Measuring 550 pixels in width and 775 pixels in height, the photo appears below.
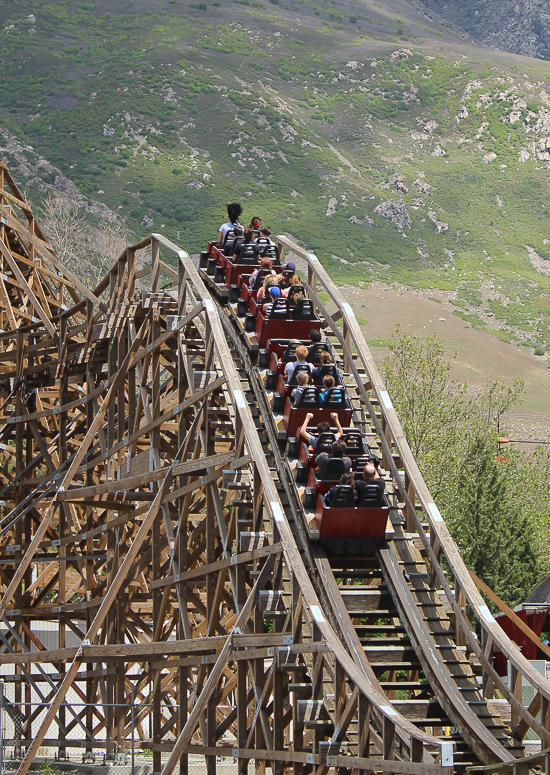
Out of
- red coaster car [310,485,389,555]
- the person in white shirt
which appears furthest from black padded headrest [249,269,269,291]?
red coaster car [310,485,389,555]

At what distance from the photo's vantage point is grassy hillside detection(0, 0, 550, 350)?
97.7 m

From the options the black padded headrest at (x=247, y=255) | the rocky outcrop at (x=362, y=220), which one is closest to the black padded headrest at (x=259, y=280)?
the black padded headrest at (x=247, y=255)

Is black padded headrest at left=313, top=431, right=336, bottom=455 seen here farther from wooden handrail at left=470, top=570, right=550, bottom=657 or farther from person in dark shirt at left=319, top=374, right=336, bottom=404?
wooden handrail at left=470, top=570, right=550, bottom=657

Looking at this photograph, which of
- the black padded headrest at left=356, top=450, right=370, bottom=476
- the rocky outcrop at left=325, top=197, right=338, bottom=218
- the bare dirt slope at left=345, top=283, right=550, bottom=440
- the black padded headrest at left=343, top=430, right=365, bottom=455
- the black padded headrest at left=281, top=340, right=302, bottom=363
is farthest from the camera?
the rocky outcrop at left=325, top=197, right=338, bottom=218

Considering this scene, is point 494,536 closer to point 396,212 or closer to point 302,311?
point 302,311

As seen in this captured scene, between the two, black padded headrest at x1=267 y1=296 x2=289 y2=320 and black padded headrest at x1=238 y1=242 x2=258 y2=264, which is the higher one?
black padded headrest at x1=238 y1=242 x2=258 y2=264

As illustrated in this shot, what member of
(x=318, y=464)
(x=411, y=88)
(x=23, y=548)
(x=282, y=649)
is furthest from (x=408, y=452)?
(x=411, y=88)

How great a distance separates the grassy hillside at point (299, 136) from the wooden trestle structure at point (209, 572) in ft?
220

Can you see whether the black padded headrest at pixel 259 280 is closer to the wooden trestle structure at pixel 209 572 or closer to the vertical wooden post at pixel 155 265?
the wooden trestle structure at pixel 209 572

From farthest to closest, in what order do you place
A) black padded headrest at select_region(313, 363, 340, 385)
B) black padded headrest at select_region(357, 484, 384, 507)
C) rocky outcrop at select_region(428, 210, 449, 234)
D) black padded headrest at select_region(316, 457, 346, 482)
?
1. rocky outcrop at select_region(428, 210, 449, 234)
2. black padded headrest at select_region(313, 363, 340, 385)
3. black padded headrest at select_region(316, 457, 346, 482)
4. black padded headrest at select_region(357, 484, 384, 507)

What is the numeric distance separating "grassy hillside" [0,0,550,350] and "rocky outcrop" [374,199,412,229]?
0.19 m

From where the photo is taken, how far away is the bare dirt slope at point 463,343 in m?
84.3

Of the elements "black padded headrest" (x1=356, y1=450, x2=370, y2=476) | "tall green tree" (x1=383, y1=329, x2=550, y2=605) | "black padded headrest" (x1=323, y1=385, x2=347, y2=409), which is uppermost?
"black padded headrest" (x1=323, y1=385, x2=347, y2=409)

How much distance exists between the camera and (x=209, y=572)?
1519 cm
